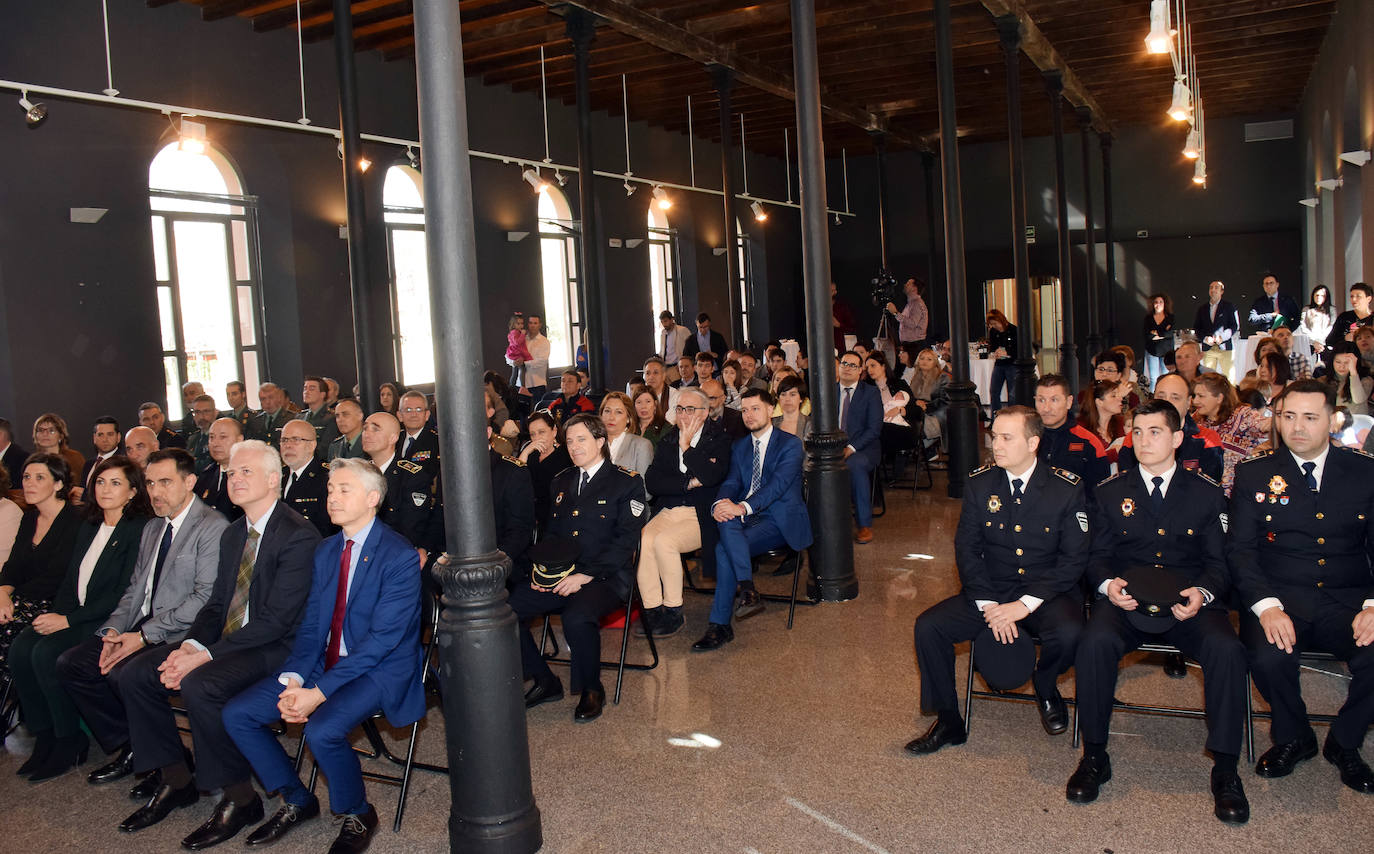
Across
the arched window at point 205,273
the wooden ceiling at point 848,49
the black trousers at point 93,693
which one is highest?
the wooden ceiling at point 848,49

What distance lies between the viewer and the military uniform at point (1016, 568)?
390 cm

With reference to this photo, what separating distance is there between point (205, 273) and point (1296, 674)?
9.30 metres

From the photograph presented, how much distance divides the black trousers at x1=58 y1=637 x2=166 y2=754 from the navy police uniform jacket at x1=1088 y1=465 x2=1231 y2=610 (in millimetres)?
3717

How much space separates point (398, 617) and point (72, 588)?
5.87 ft

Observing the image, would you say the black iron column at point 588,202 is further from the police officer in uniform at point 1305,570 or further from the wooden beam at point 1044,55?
the police officer in uniform at point 1305,570

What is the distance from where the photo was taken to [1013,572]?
4012mm

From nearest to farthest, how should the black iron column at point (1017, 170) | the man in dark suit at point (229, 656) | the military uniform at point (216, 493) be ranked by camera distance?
the man in dark suit at point (229, 656), the military uniform at point (216, 493), the black iron column at point (1017, 170)

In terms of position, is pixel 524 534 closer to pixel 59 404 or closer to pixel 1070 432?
pixel 1070 432

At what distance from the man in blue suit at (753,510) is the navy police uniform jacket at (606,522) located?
2.10 ft

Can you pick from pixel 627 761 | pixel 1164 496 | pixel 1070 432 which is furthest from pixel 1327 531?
pixel 627 761

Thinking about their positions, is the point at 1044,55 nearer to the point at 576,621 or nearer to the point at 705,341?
the point at 705,341

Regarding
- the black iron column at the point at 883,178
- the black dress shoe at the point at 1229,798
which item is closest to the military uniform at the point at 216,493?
the black dress shoe at the point at 1229,798

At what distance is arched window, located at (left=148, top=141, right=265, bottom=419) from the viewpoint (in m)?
9.51

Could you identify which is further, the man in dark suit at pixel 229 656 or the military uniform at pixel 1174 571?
the man in dark suit at pixel 229 656
